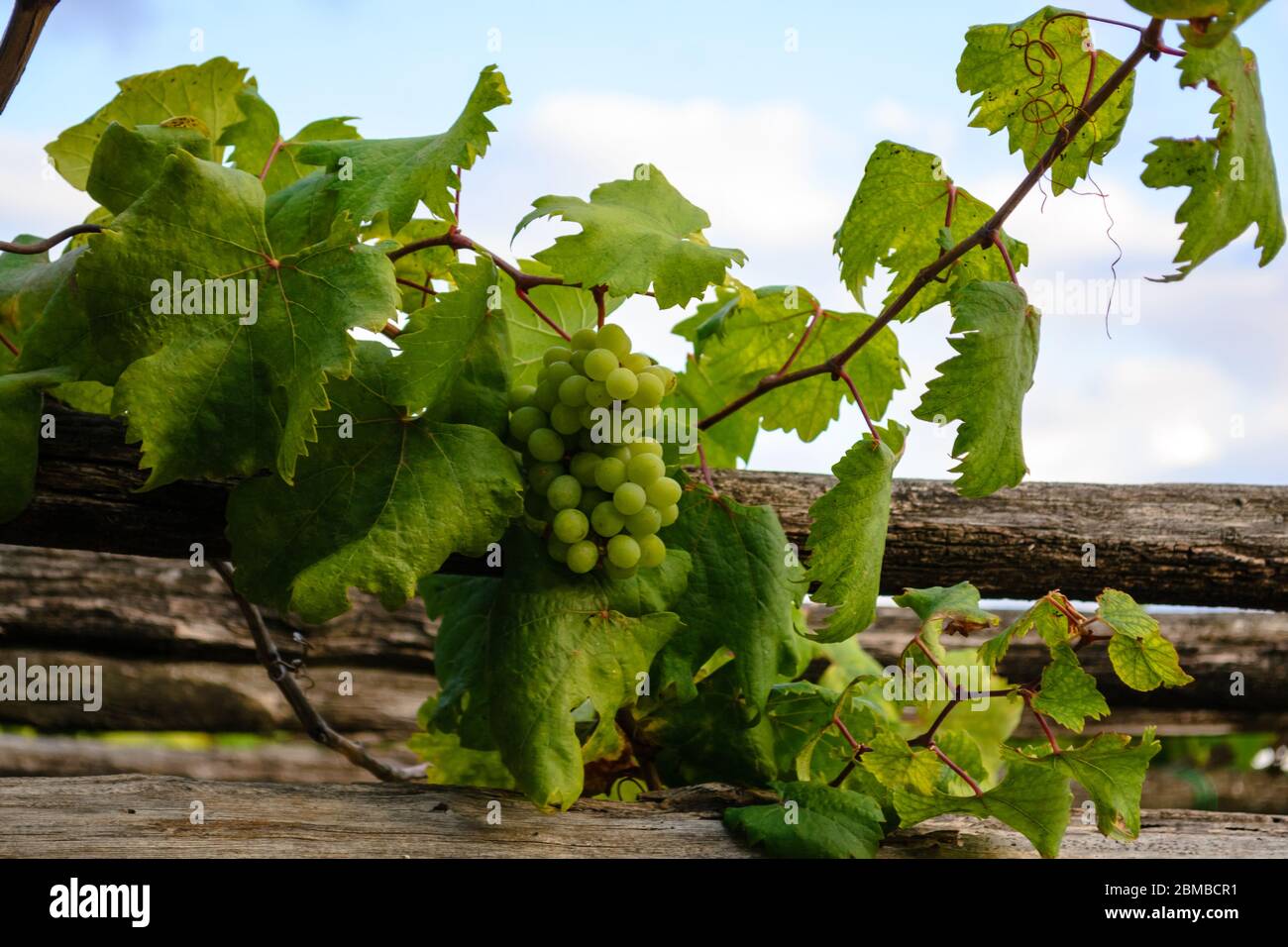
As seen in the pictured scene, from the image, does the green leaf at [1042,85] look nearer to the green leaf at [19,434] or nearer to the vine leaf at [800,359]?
the vine leaf at [800,359]

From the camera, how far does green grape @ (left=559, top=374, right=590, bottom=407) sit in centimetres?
94

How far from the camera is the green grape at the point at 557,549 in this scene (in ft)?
3.16

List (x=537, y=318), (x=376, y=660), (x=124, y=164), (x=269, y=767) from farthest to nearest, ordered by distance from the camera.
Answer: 1. (x=269, y=767)
2. (x=376, y=660)
3. (x=537, y=318)
4. (x=124, y=164)

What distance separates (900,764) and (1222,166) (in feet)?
1.79

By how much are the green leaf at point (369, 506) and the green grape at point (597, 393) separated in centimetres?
9

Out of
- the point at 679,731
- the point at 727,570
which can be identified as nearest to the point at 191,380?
the point at 727,570

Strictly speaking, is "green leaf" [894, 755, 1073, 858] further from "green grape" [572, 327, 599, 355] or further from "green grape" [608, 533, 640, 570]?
"green grape" [572, 327, 599, 355]

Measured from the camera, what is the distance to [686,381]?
4.54 feet

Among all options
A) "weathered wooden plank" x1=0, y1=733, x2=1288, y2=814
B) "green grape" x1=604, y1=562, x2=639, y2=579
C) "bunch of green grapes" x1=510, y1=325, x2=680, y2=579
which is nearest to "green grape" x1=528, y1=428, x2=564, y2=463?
"bunch of green grapes" x1=510, y1=325, x2=680, y2=579

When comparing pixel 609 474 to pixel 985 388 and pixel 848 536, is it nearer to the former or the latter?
pixel 848 536

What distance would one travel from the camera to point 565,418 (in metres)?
0.96

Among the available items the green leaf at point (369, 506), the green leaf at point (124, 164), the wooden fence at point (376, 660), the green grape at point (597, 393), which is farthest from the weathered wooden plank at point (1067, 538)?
the green grape at point (597, 393)

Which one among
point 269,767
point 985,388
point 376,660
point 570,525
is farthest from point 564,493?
point 269,767

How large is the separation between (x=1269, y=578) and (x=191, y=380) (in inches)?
56.6
